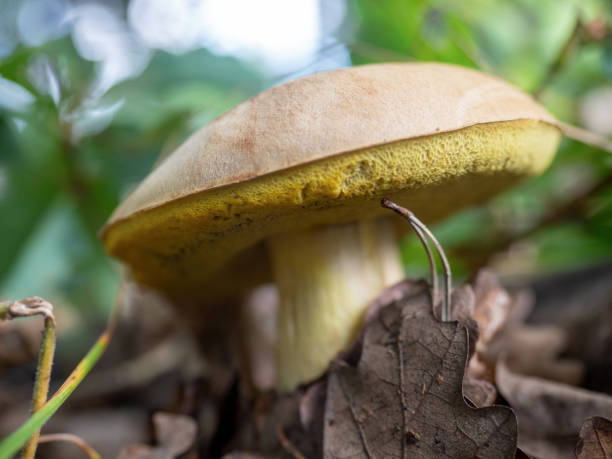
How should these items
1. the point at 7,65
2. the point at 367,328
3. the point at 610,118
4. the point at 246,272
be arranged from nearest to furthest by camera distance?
the point at 367,328
the point at 246,272
the point at 7,65
the point at 610,118

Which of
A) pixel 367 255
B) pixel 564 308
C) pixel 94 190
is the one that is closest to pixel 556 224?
pixel 564 308

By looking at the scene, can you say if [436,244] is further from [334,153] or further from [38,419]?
[38,419]

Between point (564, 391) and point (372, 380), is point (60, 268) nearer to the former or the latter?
point (372, 380)

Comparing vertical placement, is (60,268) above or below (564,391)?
below

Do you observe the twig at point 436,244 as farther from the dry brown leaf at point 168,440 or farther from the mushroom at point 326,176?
the dry brown leaf at point 168,440

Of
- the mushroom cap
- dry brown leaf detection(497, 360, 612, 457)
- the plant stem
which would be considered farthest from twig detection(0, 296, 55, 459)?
dry brown leaf detection(497, 360, 612, 457)

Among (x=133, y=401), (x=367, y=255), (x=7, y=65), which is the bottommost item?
(x=133, y=401)

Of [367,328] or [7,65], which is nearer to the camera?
[367,328]

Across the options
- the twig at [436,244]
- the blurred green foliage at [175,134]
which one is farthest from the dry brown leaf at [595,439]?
the blurred green foliage at [175,134]
